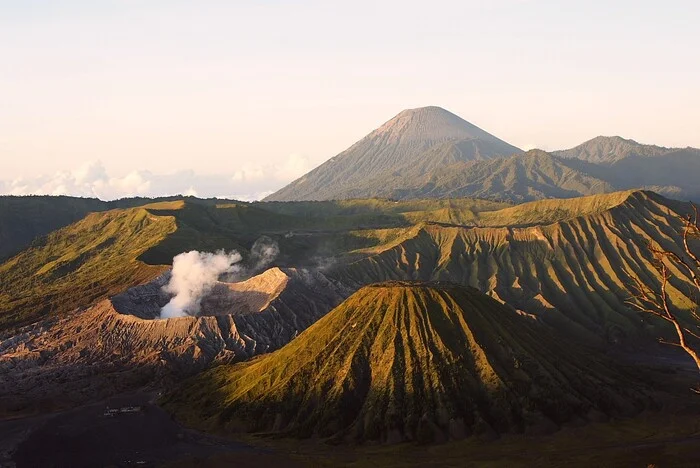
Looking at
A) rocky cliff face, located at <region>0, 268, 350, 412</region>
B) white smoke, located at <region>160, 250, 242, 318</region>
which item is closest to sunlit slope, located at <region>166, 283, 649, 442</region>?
rocky cliff face, located at <region>0, 268, 350, 412</region>

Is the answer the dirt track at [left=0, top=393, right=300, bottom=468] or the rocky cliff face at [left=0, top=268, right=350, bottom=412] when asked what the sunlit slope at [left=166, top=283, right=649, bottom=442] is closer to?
the dirt track at [left=0, top=393, right=300, bottom=468]

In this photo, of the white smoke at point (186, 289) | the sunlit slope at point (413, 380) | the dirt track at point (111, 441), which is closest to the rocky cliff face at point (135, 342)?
the white smoke at point (186, 289)

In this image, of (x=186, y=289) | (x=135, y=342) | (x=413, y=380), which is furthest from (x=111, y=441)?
(x=186, y=289)

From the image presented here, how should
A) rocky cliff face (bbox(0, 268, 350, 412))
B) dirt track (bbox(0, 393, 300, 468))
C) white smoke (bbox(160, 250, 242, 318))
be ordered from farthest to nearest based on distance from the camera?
1. white smoke (bbox(160, 250, 242, 318))
2. rocky cliff face (bbox(0, 268, 350, 412))
3. dirt track (bbox(0, 393, 300, 468))

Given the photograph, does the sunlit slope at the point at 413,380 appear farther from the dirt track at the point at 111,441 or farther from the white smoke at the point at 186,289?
the white smoke at the point at 186,289

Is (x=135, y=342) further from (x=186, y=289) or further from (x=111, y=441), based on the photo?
(x=111, y=441)
